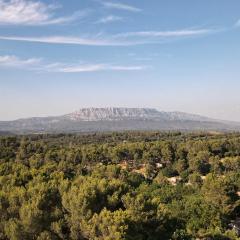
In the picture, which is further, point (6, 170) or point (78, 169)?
point (78, 169)

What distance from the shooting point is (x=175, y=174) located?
9350 centimetres

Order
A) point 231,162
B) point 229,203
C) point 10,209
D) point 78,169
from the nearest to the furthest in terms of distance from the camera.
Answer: point 10,209, point 229,203, point 78,169, point 231,162

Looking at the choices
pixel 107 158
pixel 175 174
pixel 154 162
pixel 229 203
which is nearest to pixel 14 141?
pixel 107 158

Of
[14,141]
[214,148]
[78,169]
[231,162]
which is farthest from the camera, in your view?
[14,141]

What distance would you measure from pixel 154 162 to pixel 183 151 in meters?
7.80

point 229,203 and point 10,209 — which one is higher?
point 10,209

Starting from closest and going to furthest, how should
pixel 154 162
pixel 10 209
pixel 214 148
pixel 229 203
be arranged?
pixel 10 209, pixel 229 203, pixel 154 162, pixel 214 148

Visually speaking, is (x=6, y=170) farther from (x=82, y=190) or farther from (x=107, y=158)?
(x=107, y=158)

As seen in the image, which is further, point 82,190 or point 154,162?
point 154,162

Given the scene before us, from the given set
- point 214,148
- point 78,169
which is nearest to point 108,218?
point 78,169

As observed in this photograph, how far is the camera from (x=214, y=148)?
109625mm

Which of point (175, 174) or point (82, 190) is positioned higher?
point (82, 190)

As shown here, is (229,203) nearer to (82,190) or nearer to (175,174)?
(82,190)

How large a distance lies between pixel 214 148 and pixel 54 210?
7980cm
